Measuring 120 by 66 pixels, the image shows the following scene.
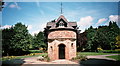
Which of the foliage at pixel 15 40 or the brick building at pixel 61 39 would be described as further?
the foliage at pixel 15 40

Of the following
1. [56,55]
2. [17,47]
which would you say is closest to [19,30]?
[17,47]

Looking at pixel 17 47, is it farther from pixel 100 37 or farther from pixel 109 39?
pixel 109 39

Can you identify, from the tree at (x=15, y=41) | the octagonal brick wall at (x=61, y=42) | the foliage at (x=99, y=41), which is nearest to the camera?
the octagonal brick wall at (x=61, y=42)

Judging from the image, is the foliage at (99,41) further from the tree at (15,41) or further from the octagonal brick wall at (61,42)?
the octagonal brick wall at (61,42)

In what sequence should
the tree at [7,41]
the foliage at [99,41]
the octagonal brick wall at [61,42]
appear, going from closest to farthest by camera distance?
the octagonal brick wall at [61,42] → the tree at [7,41] → the foliage at [99,41]

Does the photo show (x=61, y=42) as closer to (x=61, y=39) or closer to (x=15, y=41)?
(x=61, y=39)

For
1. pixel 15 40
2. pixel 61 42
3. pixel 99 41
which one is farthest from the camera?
pixel 99 41

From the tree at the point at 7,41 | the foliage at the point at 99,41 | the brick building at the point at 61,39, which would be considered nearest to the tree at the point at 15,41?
the tree at the point at 7,41

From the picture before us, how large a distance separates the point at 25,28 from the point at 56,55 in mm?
26119

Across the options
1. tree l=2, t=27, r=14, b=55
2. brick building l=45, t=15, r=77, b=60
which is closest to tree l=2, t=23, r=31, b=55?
tree l=2, t=27, r=14, b=55

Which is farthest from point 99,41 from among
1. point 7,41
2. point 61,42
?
point 7,41

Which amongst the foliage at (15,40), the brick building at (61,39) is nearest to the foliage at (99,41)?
the foliage at (15,40)

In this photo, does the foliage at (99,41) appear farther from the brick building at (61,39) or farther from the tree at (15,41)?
the brick building at (61,39)

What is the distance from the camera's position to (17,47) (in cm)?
3572
